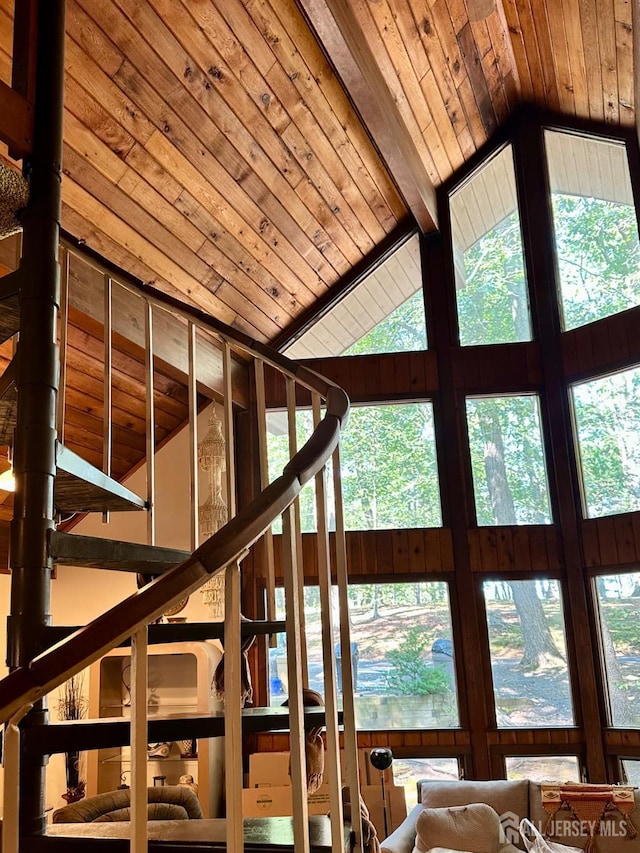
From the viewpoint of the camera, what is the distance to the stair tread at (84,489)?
7.09 feet

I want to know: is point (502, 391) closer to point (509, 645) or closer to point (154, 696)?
point (509, 645)

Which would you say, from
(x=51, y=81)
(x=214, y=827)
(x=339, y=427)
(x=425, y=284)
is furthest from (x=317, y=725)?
(x=425, y=284)

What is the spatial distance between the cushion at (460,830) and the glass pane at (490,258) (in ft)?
11.5

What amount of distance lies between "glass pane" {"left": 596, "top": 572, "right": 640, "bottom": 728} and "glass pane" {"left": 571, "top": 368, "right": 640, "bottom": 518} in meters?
0.55

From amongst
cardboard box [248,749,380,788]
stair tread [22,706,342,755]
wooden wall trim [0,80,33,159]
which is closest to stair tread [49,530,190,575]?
stair tread [22,706,342,755]

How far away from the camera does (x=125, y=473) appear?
21.3 ft

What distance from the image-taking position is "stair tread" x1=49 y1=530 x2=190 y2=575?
82.1 inches

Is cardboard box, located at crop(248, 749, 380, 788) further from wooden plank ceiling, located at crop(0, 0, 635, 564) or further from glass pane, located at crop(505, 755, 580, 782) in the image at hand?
wooden plank ceiling, located at crop(0, 0, 635, 564)

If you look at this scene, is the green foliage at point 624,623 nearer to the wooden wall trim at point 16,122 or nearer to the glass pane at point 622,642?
the glass pane at point 622,642

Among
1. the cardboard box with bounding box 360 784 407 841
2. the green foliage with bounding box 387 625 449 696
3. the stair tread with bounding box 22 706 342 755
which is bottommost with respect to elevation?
the cardboard box with bounding box 360 784 407 841

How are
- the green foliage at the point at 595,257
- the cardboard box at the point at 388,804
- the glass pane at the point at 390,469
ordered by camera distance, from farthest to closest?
the glass pane at the point at 390,469 < the green foliage at the point at 595,257 < the cardboard box at the point at 388,804

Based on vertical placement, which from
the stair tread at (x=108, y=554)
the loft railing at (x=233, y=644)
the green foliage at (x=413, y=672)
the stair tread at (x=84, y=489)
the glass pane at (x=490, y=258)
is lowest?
the green foliage at (x=413, y=672)

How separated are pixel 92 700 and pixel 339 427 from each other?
4368 mm

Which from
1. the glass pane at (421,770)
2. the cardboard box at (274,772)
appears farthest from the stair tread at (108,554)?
the glass pane at (421,770)
